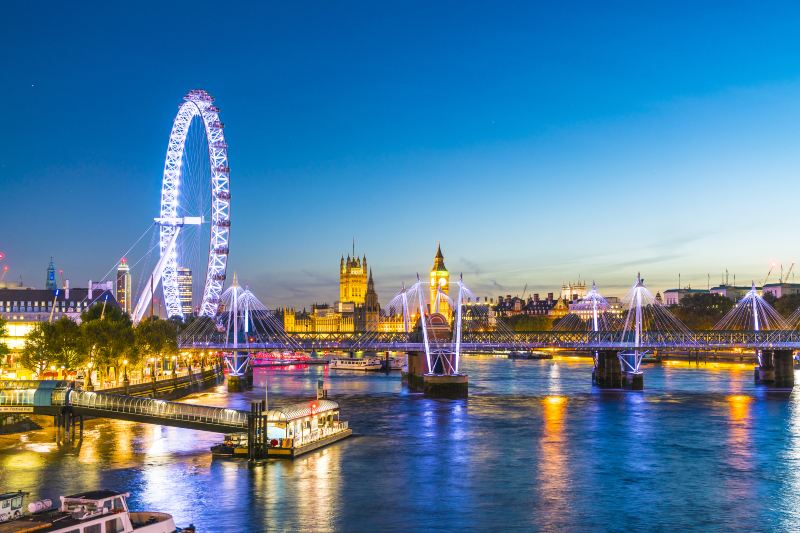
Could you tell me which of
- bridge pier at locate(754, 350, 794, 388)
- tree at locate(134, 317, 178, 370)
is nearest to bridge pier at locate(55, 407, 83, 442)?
tree at locate(134, 317, 178, 370)

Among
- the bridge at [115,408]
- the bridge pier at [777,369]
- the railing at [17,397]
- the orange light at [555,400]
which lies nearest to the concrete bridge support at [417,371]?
the orange light at [555,400]

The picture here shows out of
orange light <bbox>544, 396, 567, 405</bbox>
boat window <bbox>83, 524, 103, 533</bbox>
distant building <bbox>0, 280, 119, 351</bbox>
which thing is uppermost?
distant building <bbox>0, 280, 119, 351</bbox>

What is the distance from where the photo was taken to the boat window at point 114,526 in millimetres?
26831

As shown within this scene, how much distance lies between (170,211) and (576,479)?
5773cm

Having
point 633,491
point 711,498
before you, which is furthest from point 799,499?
point 633,491

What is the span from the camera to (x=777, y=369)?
Result: 104688mm

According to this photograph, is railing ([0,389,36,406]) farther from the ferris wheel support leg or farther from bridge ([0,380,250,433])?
the ferris wheel support leg

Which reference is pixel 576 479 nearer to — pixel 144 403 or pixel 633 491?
pixel 633 491

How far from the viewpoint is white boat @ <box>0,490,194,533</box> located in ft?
85.0

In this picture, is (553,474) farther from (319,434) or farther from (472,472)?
(319,434)

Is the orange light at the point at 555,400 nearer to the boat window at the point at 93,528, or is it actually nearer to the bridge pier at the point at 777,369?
the bridge pier at the point at 777,369

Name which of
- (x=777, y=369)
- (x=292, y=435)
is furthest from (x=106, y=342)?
(x=777, y=369)

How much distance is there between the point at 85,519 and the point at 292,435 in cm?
2469

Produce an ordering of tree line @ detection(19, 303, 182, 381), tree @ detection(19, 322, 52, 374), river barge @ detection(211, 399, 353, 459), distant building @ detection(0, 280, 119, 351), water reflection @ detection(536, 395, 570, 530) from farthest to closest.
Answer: distant building @ detection(0, 280, 119, 351), tree line @ detection(19, 303, 182, 381), tree @ detection(19, 322, 52, 374), river barge @ detection(211, 399, 353, 459), water reflection @ detection(536, 395, 570, 530)
